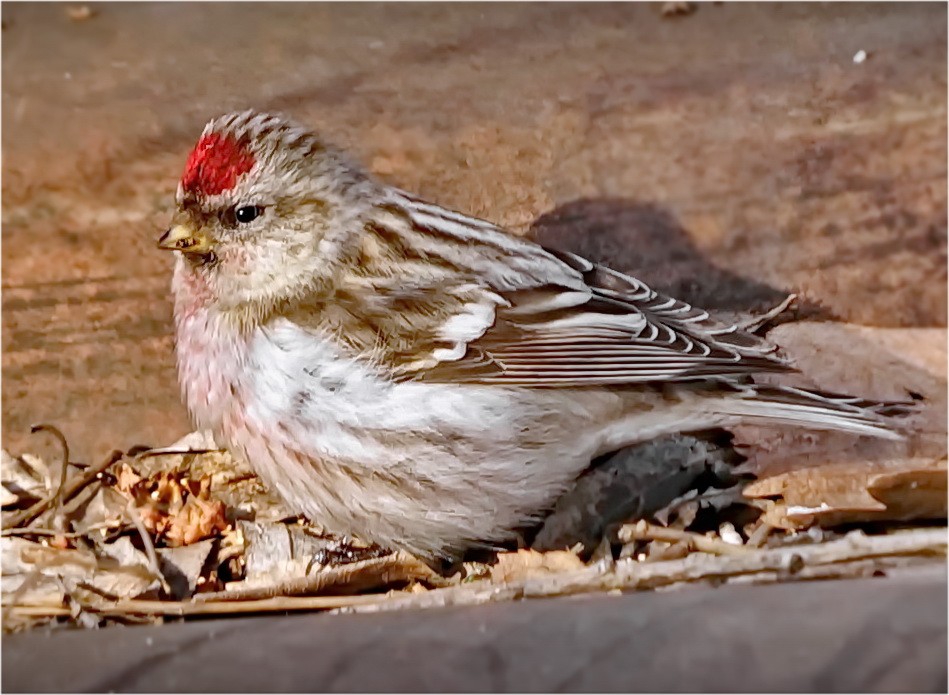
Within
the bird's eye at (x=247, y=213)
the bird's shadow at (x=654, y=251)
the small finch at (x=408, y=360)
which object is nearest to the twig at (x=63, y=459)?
the small finch at (x=408, y=360)

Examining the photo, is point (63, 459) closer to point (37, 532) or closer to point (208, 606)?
point (37, 532)

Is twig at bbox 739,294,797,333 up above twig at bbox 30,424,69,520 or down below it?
above

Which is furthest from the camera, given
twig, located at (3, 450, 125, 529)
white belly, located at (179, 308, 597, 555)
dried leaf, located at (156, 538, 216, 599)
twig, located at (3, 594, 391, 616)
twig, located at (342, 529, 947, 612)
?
twig, located at (3, 450, 125, 529)

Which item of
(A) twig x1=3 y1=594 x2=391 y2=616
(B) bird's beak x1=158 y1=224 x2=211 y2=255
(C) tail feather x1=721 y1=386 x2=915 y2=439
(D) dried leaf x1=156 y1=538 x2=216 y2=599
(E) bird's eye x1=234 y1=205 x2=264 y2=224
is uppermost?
(E) bird's eye x1=234 y1=205 x2=264 y2=224

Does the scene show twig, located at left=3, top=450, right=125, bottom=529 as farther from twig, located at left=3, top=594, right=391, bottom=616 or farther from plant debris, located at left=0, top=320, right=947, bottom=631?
twig, located at left=3, top=594, right=391, bottom=616

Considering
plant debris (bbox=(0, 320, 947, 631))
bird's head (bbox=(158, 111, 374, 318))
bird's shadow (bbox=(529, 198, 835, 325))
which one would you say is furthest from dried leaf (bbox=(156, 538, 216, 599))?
bird's shadow (bbox=(529, 198, 835, 325))

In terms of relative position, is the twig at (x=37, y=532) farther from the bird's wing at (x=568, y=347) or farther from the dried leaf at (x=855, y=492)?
the dried leaf at (x=855, y=492)

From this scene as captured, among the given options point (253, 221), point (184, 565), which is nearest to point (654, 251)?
point (253, 221)

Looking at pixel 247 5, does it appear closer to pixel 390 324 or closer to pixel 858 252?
pixel 390 324
